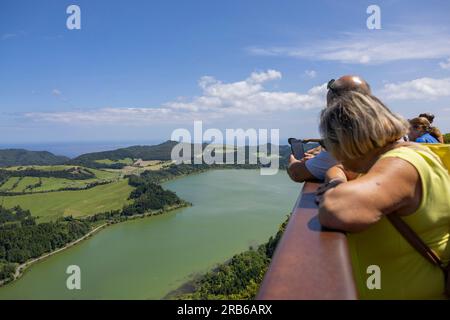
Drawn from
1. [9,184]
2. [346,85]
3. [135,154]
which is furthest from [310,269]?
[135,154]

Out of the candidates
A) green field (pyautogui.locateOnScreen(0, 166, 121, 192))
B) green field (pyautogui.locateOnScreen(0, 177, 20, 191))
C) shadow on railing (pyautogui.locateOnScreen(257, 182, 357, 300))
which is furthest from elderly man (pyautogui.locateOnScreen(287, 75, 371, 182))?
green field (pyautogui.locateOnScreen(0, 177, 20, 191))

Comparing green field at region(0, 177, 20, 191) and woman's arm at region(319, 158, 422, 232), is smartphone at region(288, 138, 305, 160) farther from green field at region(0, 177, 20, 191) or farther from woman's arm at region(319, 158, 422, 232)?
green field at region(0, 177, 20, 191)

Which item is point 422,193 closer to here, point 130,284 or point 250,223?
point 130,284

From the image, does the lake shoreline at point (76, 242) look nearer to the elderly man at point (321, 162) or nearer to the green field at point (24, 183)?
the green field at point (24, 183)

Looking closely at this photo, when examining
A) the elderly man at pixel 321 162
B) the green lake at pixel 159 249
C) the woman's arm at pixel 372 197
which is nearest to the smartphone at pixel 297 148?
the elderly man at pixel 321 162
